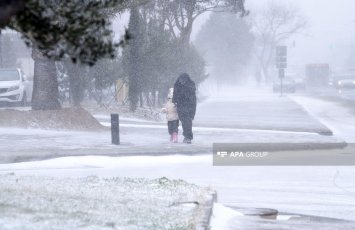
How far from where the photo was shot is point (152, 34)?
35.2 metres

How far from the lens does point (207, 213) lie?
10039 millimetres

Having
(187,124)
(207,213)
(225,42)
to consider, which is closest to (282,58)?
(187,124)

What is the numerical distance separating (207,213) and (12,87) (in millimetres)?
25577

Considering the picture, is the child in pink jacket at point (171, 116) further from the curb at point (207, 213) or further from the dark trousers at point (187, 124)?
the curb at point (207, 213)

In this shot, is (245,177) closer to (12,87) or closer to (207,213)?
(207,213)

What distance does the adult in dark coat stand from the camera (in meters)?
21.0

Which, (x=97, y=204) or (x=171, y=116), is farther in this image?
(x=171, y=116)

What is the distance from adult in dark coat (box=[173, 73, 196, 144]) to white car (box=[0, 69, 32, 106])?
14.5 m

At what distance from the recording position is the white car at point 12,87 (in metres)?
34.3

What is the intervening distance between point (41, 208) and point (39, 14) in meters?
2.83

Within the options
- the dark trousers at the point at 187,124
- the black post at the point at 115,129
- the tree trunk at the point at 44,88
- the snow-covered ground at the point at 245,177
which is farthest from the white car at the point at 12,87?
the snow-covered ground at the point at 245,177

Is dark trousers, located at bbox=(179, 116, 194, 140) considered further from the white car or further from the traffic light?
the traffic light

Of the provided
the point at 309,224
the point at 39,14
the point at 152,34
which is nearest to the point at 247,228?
the point at 309,224

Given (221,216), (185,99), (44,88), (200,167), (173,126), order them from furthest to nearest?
(44,88) → (173,126) → (185,99) → (200,167) → (221,216)
